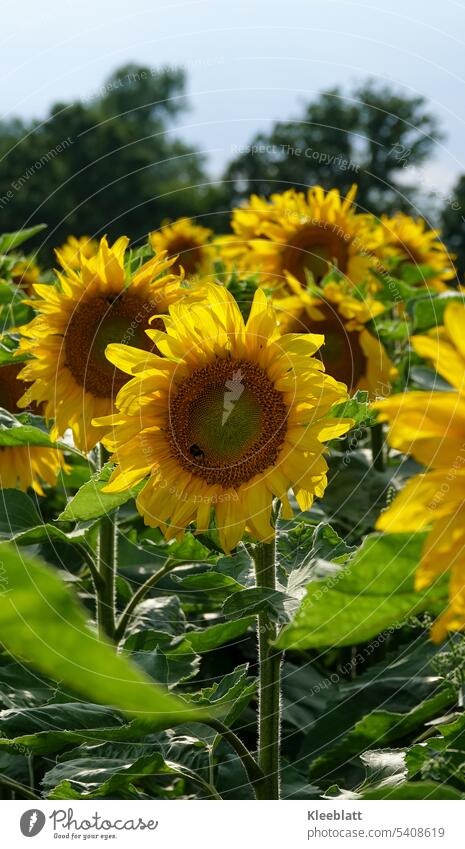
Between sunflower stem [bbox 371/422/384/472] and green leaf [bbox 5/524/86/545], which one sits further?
sunflower stem [bbox 371/422/384/472]

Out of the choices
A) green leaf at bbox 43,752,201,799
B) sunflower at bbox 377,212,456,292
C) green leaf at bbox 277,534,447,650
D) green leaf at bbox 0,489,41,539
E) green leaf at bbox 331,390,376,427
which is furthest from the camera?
sunflower at bbox 377,212,456,292

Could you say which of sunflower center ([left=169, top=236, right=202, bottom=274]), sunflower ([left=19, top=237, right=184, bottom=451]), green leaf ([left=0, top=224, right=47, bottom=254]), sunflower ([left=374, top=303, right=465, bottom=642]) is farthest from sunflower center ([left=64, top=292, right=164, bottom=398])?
sunflower center ([left=169, top=236, right=202, bottom=274])

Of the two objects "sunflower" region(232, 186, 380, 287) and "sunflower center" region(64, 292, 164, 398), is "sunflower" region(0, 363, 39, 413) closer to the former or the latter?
"sunflower center" region(64, 292, 164, 398)

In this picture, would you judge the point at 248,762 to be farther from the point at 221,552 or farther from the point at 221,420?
the point at 221,420

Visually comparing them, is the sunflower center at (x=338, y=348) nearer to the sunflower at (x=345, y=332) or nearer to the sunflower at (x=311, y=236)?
the sunflower at (x=345, y=332)

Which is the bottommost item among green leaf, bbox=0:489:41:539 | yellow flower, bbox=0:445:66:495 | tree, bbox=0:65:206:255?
green leaf, bbox=0:489:41:539
